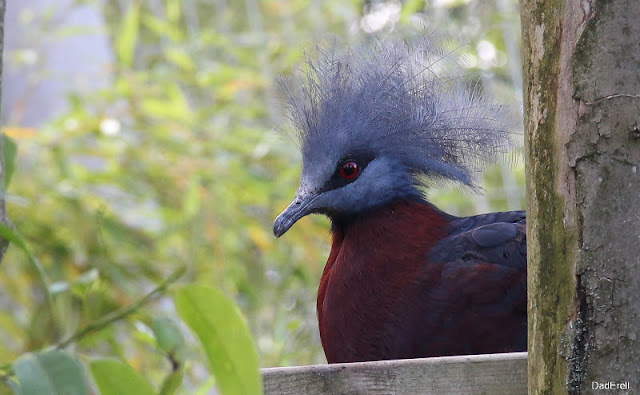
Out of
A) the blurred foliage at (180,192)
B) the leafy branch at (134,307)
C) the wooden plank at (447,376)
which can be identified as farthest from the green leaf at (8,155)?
the blurred foliage at (180,192)

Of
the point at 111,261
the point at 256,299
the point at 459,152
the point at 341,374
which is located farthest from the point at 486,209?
the point at 341,374

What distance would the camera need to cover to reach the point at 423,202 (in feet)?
5.28

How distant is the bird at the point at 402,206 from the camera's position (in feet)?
Answer: 4.54

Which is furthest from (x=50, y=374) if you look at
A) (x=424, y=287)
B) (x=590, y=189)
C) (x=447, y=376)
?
(x=424, y=287)

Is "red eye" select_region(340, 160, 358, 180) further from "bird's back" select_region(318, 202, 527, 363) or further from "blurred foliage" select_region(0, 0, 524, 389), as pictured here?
"blurred foliage" select_region(0, 0, 524, 389)

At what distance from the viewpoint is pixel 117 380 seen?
2.84 ft

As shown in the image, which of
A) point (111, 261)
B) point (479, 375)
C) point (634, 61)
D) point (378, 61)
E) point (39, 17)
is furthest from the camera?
point (39, 17)

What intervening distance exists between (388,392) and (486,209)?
2454mm

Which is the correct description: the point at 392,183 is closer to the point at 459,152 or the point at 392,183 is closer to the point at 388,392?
the point at 459,152

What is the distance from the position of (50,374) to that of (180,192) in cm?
195

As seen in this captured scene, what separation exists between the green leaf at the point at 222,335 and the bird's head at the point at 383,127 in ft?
2.30

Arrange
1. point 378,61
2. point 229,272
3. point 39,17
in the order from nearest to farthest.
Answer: point 378,61, point 229,272, point 39,17

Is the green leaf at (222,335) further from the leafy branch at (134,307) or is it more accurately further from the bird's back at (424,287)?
the bird's back at (424,287)

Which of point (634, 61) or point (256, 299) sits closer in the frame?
point (634, 61)
